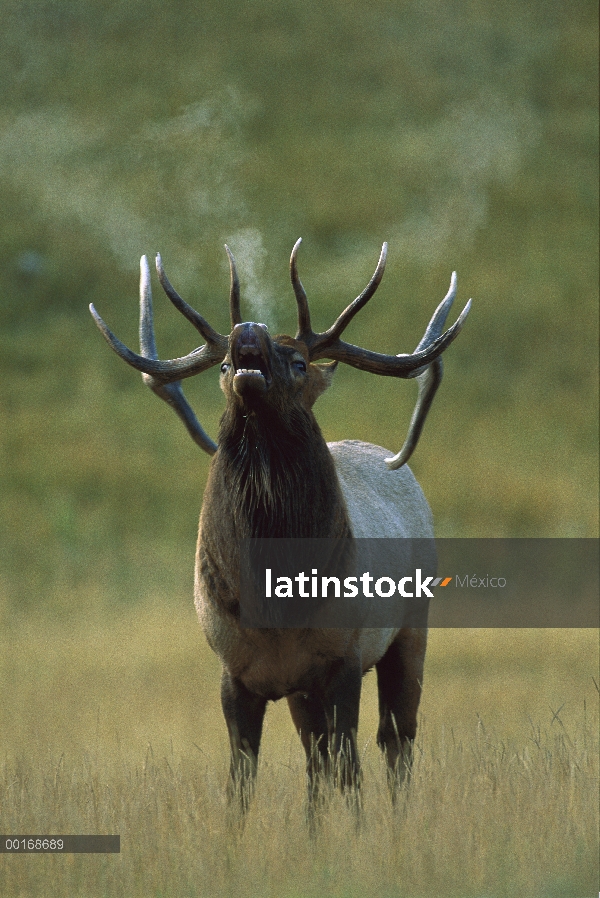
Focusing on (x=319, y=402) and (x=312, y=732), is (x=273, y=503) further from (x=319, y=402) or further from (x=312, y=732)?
(x=319, y=402)

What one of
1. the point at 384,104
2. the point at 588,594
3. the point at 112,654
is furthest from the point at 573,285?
the point at 112,654

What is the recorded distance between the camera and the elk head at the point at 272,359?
5410mm

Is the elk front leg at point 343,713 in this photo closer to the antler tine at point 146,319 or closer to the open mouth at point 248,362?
the open mouth at point 248,362

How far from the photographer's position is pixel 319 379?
611 cm

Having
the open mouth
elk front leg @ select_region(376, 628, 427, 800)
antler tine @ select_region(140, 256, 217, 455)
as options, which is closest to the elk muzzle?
the open mouth

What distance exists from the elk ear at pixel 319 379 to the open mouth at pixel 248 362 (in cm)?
59

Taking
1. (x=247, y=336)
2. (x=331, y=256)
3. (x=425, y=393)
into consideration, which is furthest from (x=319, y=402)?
(x=247, y=336)

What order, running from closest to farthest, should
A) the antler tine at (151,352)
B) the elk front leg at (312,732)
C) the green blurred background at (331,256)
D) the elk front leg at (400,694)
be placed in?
the elk front leg at (312,732)
the antler tine at (151,352)
the elk front leg at (400,694)
the green blurred background at (331,256)

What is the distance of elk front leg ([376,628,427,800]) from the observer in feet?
23.0

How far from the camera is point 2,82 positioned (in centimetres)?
885

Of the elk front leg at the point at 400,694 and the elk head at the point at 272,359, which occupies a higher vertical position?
the elk head at the point at 272,359

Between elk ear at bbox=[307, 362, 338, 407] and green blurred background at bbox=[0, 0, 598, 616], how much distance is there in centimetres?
732

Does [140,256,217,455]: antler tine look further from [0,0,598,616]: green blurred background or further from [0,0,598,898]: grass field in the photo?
Answer: [0,0,598,616]: green blurred background

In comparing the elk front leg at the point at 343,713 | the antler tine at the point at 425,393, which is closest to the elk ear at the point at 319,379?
the antler tine at the point at 425,393
